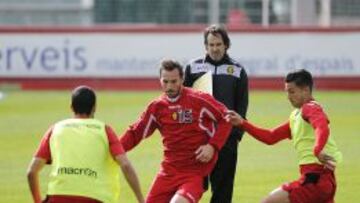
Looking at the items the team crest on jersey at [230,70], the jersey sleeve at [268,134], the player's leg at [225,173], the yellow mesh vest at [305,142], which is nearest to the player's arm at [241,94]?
the team crest on jersey at [230,70]

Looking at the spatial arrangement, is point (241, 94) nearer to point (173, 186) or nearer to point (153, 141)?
point (173, 186)

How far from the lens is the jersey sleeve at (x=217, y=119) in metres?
10.3

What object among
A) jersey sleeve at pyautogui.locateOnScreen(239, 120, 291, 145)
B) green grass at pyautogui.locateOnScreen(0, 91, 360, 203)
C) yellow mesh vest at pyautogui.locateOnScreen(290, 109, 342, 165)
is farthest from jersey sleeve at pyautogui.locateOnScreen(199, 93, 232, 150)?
green grass at pyautogui.locateOnScreen(0, 91, 360, 203)

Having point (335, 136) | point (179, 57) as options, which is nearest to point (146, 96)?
point (179, 57)

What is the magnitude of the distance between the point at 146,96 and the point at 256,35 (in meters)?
4.84

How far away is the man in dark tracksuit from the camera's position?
460 inches

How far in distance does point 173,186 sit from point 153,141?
11727mm

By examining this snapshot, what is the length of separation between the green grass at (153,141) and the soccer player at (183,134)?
3870mm

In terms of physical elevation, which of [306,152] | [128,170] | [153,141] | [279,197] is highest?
[128,170]

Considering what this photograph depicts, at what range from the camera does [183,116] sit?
10.3m

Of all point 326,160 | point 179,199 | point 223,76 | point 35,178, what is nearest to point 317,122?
point 326,160

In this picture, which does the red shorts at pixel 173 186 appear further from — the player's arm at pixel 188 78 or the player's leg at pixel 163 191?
the player's arm at pixel 188 78

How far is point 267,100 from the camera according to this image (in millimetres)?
31922

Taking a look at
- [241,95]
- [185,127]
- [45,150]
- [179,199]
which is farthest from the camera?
[241,95]
